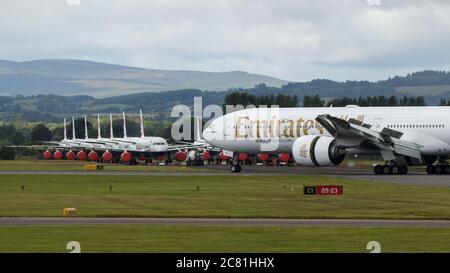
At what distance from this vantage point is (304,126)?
8556 centimetres

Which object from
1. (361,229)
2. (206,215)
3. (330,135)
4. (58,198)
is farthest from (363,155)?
(361,229)

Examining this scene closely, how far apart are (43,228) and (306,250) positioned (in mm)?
10625

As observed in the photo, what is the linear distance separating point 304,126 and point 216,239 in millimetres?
52720

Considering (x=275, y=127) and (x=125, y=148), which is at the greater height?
(x=275, y=127)

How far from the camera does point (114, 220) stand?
133 feet

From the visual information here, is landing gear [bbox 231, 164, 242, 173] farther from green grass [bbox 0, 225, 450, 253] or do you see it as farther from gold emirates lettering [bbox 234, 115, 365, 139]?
green grass [bbox 0, 225, 450, 253]

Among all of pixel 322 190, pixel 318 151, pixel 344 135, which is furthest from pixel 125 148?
pixel 322 190

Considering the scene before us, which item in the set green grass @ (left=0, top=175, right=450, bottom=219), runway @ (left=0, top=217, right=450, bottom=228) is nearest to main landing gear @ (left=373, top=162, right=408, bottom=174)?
green grass @ (left=0, top=175, right=450, bottom=219)

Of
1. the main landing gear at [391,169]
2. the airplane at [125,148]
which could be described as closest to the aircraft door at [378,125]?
the main landing gear at [391,169]

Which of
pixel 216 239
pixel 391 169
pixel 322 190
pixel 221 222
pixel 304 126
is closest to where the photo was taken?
pixel 216 239

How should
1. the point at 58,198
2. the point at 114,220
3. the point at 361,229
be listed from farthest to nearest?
the point at 58,198
the point at 114,220
the point at 361,229

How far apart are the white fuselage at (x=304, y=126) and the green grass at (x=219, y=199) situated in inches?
418

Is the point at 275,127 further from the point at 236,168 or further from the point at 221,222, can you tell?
the point at 221,222
